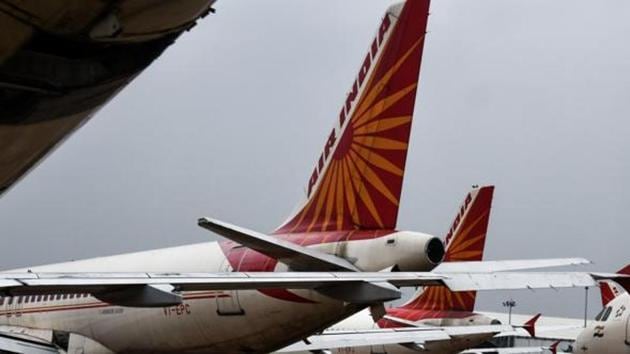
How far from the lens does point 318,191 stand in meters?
17.3

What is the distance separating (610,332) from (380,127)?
17.6 feet

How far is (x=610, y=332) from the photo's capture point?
1778 cm

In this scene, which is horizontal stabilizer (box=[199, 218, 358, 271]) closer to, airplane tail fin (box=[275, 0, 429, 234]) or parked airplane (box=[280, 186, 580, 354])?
airplane tail fin (box=[275, 0, 429, 234])

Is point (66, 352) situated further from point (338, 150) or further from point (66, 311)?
point (338, 150)

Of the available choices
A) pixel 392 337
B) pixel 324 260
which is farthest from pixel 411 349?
pixel 324 260

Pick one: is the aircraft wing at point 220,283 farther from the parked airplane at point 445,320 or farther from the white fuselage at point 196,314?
the parked airplane at point 445,320

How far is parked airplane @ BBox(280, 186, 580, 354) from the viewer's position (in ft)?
76.2

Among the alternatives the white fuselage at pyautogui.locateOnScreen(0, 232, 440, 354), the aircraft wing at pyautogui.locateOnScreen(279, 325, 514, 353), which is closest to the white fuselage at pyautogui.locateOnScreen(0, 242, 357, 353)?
the white fuselage at pyautogui.locateOnScreen(0, 232, 440, 354)

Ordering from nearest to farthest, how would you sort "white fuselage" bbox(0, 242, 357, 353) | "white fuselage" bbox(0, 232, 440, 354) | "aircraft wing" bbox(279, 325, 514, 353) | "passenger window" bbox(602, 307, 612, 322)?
"white fuselage" bbox(0, 232, 440, 354)
"white fuselage" bbox(0, 242, 357, 353)
"passenger window" bbox(602, 307, 612, 322)
"aircraft wing" bbox(279, 325, 514, 353)

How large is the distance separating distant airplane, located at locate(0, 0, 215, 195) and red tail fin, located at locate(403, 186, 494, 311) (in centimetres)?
2432

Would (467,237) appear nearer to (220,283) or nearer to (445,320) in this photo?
(445,320)

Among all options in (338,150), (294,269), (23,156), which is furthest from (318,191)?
(23,156)

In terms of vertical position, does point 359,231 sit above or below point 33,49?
above

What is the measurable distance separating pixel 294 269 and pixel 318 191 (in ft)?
8.69
